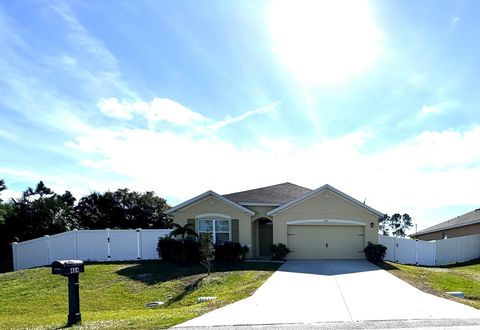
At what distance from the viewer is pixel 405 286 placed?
11930 millimetres

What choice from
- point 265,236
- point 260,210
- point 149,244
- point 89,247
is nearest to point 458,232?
point 265,236

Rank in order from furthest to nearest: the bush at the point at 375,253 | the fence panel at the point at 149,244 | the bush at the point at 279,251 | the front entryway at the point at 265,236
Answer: the front entryway at the point at 265,236, the fence panel at the point at 149,244, the bush at the point at 279,251, the bush at the point at 375,253

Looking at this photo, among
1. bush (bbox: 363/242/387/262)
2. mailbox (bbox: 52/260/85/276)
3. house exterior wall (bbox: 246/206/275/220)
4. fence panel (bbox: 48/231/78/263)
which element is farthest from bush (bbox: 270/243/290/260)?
mailbox (bbox: 52/260/85/276)

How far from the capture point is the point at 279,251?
19.7m

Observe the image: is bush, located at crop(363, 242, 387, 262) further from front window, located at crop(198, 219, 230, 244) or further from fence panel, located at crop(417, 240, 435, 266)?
front window, located at crop(198, 219, 230, 244)

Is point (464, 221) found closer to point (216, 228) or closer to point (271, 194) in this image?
point (271, 194)

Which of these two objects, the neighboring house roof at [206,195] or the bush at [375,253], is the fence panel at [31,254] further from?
the bush at [375,253]


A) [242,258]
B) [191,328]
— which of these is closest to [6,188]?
[242,258]

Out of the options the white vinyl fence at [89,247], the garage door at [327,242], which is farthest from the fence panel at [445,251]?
the white vinyl fence at [89,247]

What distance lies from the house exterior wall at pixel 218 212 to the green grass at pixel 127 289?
2911 millimetres

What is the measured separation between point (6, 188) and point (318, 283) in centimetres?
2517

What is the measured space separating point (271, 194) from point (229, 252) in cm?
556

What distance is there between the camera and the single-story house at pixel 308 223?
20.4 m

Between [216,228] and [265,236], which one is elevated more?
[216,228]
